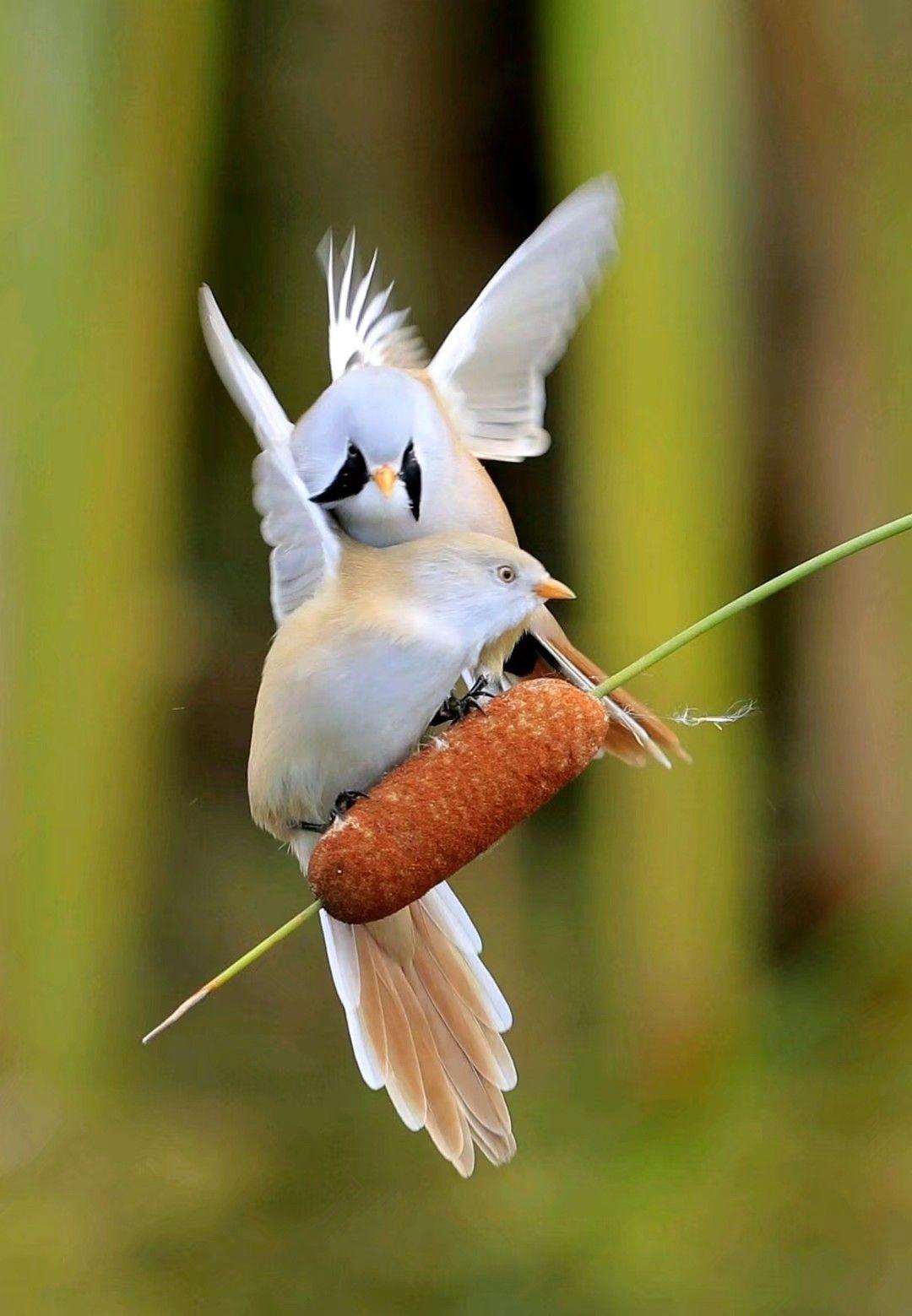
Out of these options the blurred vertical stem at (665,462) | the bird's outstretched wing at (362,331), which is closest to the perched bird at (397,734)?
the bird's outstretched wing at (362,331)

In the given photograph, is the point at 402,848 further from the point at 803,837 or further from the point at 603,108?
the point at 803,837

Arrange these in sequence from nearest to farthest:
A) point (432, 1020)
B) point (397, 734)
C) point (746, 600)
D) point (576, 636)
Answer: point (746, 600) < point (397, 734) < point (432, 1020) < point (576, 636)

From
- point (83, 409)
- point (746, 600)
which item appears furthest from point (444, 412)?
point (83, 409)

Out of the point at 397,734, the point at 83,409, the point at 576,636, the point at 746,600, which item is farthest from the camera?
the point at 576,636

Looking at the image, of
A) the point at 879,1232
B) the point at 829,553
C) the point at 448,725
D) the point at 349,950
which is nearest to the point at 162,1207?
the point at 879,1232

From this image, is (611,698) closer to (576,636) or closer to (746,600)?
(746,600)

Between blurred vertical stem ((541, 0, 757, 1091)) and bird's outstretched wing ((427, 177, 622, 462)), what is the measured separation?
0.92 feet

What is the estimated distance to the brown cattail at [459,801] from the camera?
1.24ft

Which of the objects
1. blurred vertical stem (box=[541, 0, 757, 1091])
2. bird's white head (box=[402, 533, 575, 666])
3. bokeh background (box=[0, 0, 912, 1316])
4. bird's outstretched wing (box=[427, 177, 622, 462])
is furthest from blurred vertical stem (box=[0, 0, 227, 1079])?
bird's white head (box=[402, 533, 575, 666])

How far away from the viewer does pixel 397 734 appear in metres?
0.47

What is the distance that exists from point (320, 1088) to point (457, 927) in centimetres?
67

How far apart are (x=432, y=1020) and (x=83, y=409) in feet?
1.21

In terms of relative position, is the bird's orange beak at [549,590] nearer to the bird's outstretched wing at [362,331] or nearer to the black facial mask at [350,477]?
the black facial mask at [350,477]

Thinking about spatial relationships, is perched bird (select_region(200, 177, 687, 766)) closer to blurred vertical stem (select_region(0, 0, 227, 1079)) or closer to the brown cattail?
the brown cattail
